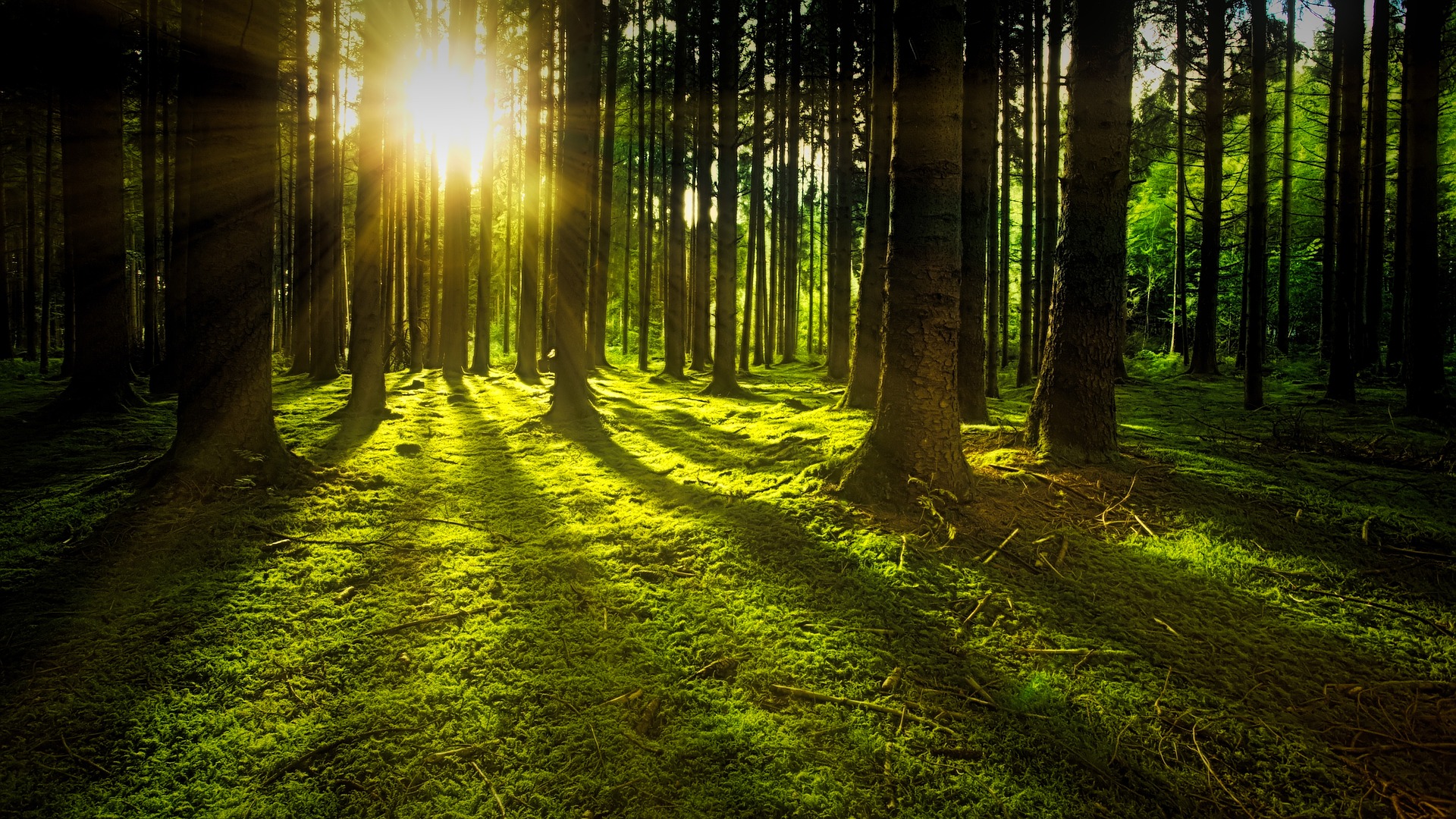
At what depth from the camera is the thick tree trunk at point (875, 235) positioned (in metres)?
8.67

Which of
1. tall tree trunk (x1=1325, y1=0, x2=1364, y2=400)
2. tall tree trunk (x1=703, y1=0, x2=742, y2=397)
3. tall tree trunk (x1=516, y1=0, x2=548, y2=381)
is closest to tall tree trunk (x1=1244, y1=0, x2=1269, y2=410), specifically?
tall tree trunk (x1=1325, y1=0, x2=1364, y2=400)

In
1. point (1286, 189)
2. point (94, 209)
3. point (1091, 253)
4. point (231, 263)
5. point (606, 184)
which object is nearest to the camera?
point (1091, 253)

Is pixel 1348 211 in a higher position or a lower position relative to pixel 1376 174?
lower

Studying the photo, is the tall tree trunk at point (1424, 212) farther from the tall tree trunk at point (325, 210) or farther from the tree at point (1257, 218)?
the tall tree trunk at point (325, 210)

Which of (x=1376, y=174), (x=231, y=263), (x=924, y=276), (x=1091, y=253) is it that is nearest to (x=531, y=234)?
(x=231, y=263)

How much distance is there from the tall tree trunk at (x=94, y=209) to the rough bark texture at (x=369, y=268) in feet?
10.2

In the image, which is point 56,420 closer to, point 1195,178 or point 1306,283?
point 1195,178

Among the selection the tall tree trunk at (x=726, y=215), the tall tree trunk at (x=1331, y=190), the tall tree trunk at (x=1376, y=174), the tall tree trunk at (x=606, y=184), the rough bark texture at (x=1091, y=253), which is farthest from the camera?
the tall tree trunk at (x=606, y=184)

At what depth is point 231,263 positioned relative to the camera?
4.94m

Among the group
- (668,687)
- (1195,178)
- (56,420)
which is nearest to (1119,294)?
(668,687)

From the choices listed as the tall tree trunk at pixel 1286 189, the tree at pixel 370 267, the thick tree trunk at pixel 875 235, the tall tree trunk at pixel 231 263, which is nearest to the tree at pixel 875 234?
the thick tree trunk at pixel 875 235

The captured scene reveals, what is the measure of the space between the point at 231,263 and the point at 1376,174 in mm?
22115

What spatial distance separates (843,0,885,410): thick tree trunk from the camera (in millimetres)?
8672

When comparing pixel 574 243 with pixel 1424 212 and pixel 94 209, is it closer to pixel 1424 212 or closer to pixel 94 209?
pixel 94 209
